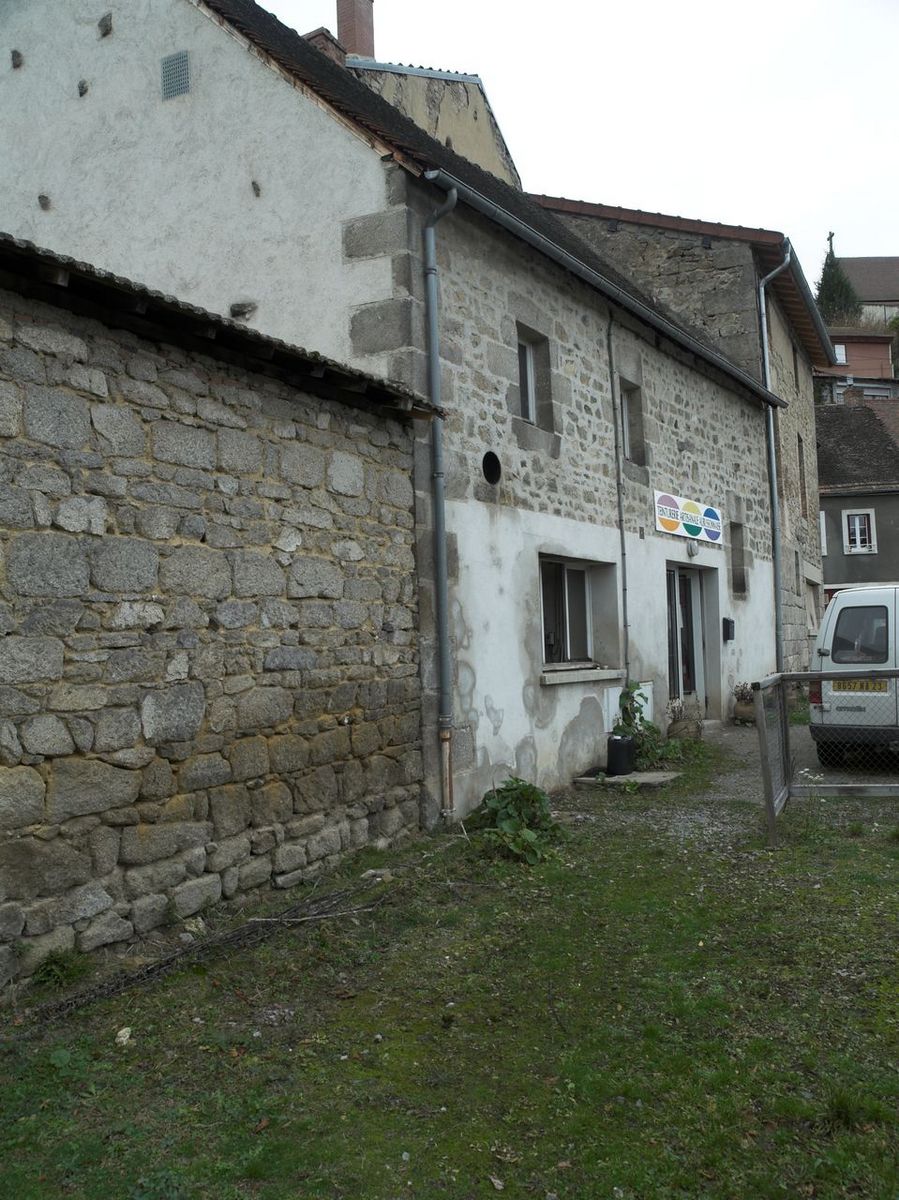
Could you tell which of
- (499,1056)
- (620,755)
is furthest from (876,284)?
(499,1056)

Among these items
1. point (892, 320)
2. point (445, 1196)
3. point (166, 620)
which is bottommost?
point (445, 1196)


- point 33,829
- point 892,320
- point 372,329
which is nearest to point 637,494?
point 372,329

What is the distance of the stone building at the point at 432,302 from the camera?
24.6 ft

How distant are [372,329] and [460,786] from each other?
11.1ft

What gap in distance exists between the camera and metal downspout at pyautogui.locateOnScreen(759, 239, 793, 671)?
51.3 ft

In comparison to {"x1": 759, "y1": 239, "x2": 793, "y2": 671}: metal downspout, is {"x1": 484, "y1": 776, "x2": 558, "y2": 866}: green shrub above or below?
below

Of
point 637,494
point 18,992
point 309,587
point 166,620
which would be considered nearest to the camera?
point 18,992

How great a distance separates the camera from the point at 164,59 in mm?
8875

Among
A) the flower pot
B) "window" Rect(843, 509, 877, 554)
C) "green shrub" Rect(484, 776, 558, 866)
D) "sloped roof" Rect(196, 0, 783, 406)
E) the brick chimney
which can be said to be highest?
the brick chimney

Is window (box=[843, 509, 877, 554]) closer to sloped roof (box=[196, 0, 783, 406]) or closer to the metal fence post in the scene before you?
sloped roof (box=[196, 0, 783, 406])

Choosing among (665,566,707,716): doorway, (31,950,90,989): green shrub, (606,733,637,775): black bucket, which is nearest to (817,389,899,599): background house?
(665,566,707,716): doorway

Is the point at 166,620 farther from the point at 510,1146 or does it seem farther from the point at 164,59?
the point at 164,59

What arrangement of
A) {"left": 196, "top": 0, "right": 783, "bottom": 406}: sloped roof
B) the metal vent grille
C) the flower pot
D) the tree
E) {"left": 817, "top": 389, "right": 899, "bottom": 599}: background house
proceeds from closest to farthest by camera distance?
{"left": 196, "top": 0, "right": 783, "bottom": 406}: sloped roof
the metal vent grille
the flower pot
{"left": 817, "top": 389, "right": 899, "bottom": 599}: background house
the tree

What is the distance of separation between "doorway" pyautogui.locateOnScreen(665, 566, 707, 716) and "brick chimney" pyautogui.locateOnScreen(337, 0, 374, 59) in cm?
815
